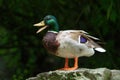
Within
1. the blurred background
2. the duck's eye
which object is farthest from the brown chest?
the blurred background

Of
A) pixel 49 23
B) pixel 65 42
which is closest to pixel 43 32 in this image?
pixel 49 23

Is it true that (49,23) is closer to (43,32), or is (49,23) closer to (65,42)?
(65,42)

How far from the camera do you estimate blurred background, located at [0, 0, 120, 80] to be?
594cm

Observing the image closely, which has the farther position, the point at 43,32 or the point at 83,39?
the point at 43,32

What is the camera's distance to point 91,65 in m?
6.00

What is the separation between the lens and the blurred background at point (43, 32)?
5.94m

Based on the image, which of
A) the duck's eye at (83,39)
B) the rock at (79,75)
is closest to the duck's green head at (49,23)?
the duck's eye at (83,39)

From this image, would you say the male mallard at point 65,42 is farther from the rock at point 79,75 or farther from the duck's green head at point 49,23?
the rock at point 79,75

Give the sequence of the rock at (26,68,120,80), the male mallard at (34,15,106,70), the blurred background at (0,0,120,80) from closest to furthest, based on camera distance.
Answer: the male mallard at (34,15,106,70) < the rock at (26,68,120,80) < the blurred background at (0,0,120,80)

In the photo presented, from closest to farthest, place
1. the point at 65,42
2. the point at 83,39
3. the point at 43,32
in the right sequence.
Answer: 1. the point at 65,42
2. the point at 83,39
3. the point at 43,32

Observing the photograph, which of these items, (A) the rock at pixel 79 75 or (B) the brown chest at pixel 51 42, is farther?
(A) the rock at pixel 79 75

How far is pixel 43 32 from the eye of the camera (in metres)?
6.22

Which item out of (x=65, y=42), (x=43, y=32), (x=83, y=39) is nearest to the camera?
(x=65, y=42)

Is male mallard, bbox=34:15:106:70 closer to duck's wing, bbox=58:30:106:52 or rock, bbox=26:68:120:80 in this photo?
duck's wing, bbox=58:30:106:52
